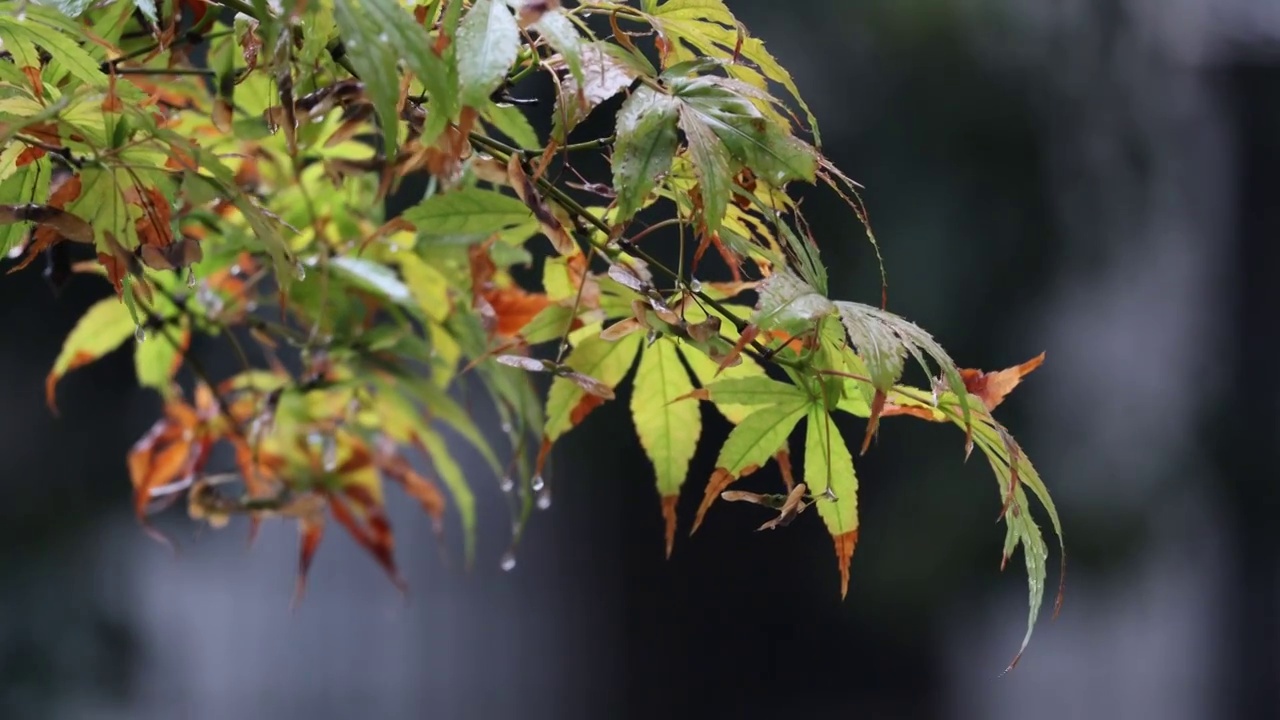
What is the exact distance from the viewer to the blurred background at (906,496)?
230 centimetres

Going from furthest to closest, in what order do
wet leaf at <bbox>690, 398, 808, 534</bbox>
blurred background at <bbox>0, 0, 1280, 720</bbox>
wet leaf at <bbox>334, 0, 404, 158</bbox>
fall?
blurred background at <bbox>0, 0, 1280, 720</bbox>
wet leaf at <bbox>690, 398, 808, 534</bbox>
wet leaf at <bbox>334, 0, 404, 158</bbox>

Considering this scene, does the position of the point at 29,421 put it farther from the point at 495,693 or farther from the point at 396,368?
the point at 396,368

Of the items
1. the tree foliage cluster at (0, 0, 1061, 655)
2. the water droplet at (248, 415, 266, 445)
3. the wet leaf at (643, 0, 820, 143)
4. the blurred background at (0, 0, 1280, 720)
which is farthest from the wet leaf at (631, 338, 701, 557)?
the blurred background at (0, 0, 1280, 720)

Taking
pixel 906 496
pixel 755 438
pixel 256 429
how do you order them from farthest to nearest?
pixel 906 496 → pixel 256 429 → pixel 755 438

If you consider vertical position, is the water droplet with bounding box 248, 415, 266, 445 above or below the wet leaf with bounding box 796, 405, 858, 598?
below

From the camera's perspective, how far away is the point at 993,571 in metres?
2.46

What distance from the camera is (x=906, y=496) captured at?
2.36m

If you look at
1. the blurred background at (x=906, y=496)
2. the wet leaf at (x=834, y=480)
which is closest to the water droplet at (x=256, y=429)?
the wet leaf at (x=834, y=480)

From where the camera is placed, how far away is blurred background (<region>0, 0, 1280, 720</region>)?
2.30 m

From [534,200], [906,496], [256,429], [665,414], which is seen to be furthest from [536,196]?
[906,496]

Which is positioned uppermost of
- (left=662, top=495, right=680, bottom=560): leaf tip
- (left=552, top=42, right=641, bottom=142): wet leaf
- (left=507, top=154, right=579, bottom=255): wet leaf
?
(left=552, top=42, right=641, bottom=142): wet leaf

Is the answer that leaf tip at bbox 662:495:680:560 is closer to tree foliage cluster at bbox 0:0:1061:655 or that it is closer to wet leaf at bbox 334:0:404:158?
tree foliage cluster at bbox 0:0:1061:655

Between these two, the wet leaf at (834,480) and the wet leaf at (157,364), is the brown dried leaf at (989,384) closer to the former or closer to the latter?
the wet leaf at (834,480)

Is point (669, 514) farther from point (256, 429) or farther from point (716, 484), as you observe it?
point (256, 429)
